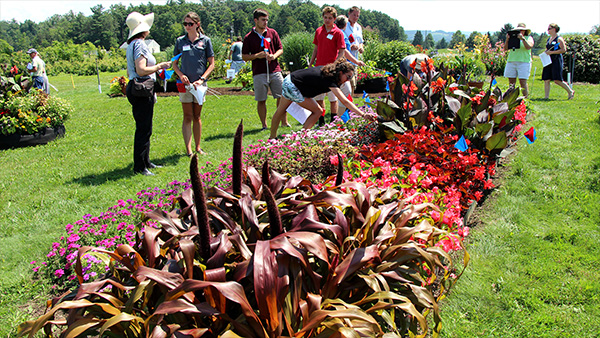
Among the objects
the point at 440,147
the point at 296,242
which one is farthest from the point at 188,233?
the point at 440,147

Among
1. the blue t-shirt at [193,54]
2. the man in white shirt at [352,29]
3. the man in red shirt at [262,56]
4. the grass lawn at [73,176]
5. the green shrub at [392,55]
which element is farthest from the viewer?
the green shrub at [392,55]

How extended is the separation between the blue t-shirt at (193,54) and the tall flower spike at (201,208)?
459 cm

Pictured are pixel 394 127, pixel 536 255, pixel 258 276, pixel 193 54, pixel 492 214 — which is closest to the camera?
pixel 258 276

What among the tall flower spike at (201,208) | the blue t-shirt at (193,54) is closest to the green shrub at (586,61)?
the blue t-shirt at (193,54)

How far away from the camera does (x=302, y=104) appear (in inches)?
235

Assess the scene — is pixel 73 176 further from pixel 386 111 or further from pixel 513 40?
pixel 513 40

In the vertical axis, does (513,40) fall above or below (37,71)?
above

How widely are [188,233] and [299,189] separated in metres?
0.95

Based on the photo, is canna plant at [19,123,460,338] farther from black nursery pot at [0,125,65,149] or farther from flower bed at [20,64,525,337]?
black nursery pot at [0,125,65,149]

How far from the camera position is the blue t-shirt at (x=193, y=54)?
584 centimetres

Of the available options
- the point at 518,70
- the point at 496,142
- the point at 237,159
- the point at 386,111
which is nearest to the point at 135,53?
the point at 386,111

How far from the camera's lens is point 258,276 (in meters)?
1.68

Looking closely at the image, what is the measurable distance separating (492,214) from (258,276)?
3211 millimetres

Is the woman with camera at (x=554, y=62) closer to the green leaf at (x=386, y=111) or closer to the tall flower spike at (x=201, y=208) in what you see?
the green leaf at (x=386, y=111)
